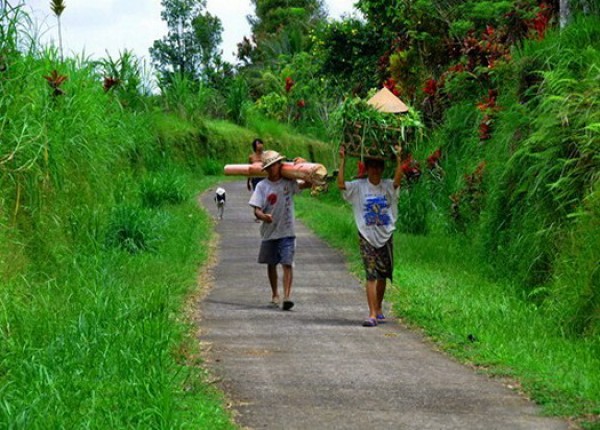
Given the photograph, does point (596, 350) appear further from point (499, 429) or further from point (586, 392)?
point (499, 429)

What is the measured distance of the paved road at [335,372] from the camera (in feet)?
23.3

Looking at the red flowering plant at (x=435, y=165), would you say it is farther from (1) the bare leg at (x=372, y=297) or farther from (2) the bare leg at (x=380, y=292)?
(1) the bare leg at (x=372, y=297)

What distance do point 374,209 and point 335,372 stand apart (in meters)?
3.00

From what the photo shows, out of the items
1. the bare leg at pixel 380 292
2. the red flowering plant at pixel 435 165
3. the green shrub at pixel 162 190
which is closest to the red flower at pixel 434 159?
the red flowering plant at pixel 435 165

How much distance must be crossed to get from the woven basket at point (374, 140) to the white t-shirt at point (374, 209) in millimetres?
307

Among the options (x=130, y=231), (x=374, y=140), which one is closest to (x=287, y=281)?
(x=374, y=140)

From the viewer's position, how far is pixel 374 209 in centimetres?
1120

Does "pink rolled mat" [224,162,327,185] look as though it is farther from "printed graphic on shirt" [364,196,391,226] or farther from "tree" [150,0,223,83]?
"tree" [150,0,223,83]

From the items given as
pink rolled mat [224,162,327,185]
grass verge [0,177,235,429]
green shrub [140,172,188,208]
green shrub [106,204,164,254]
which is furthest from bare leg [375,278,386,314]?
green shrub [140,172,188,208]

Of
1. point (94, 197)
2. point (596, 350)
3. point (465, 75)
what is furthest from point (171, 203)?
point (596, 350)

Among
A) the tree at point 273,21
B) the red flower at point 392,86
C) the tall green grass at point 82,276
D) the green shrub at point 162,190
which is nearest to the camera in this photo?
→ the tall green grass at point 82,276

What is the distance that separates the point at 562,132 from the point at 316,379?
5297 millimetres

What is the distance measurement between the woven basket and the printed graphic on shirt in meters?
0.43

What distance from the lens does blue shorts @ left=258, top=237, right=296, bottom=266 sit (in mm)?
12555
